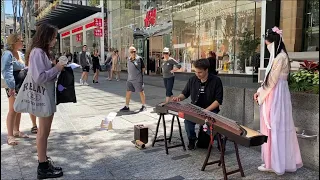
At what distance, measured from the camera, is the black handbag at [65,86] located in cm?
349

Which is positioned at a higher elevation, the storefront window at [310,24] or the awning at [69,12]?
the awning at [69,12]

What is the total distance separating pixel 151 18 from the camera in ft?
60.1

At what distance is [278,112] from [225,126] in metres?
0.70

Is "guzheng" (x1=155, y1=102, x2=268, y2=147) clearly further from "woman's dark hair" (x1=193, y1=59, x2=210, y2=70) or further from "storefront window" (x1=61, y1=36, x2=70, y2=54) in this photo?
"storefront window" (x1=61, y1=36, x2=70, y2=54)

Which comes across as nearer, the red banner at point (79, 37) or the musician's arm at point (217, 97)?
the musician's arm at point (217, 97)

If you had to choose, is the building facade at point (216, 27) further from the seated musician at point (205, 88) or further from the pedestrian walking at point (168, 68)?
the seated musician at point (205, 88)

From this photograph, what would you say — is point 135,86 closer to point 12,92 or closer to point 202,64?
point 12,92


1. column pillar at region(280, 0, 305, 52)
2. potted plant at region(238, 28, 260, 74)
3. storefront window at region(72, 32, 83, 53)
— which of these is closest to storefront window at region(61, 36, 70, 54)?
storefront window at region(72, 32, 83, 53)

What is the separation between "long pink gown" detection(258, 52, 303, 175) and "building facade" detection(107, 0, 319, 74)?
6140 mm

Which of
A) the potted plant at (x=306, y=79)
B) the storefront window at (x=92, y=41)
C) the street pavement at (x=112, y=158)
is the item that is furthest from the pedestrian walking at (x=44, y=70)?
the storefront window at (x=92, y=41)

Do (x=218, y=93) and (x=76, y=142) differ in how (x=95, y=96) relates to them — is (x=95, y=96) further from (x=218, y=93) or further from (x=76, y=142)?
(x=218, y=93)

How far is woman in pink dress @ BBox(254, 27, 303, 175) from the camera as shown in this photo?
340 cm

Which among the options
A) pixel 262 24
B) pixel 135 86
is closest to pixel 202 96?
pixel 135 86

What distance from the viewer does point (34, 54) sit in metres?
3.23
